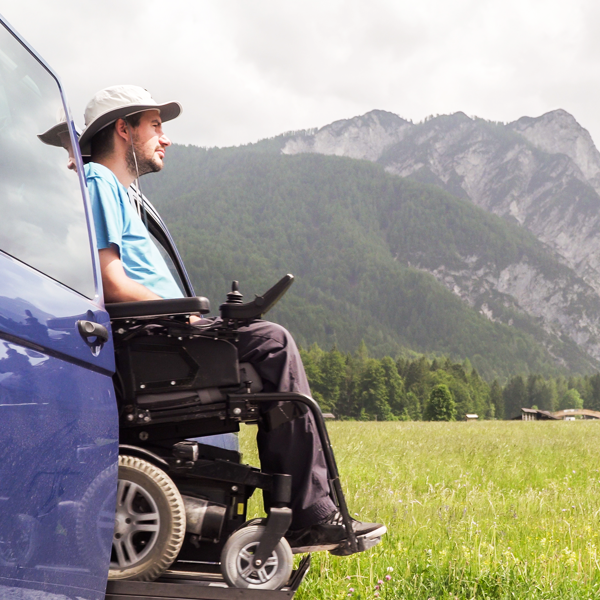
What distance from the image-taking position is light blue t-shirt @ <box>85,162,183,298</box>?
107 inches

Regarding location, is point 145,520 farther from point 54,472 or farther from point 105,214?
point 105,214

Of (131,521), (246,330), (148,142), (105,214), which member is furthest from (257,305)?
(148,142)

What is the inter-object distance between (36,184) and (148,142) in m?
1.25

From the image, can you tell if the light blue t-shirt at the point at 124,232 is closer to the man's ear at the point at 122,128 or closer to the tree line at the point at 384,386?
the man's ear at the point at 122,128

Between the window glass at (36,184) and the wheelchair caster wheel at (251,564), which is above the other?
the window glass at (36,184)

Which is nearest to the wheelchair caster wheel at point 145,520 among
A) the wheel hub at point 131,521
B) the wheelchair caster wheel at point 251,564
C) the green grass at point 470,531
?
the wheel hub at point 131,521

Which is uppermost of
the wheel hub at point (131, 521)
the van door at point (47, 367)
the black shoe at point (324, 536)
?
the van door at point (47, 367)

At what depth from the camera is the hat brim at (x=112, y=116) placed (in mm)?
3078

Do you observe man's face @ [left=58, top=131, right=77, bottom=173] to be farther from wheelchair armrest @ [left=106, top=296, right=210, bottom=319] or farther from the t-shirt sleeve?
wheelchair armrest @ [left=106, top=296, right=210, bottom=319]

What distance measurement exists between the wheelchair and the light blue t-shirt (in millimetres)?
394

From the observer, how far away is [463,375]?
491 feet

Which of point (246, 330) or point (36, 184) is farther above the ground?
point (36, 184)

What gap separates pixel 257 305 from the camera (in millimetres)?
2498

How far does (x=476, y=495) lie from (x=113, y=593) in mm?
4313
